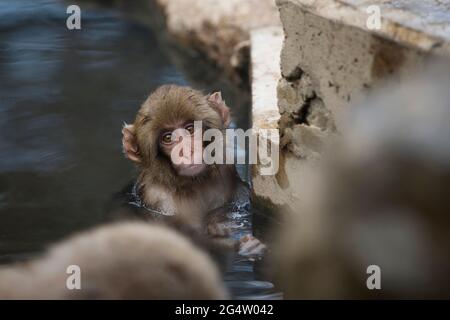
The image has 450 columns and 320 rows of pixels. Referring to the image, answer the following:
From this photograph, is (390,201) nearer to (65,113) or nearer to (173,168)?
(173,168)

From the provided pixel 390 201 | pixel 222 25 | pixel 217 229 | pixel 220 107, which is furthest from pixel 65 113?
pixel 390 201

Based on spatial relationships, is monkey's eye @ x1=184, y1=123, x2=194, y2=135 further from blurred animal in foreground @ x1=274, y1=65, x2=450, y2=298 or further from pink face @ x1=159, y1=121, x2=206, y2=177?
blurred animal in foreground @ x1=274, y1=65, x2=450, y2=298

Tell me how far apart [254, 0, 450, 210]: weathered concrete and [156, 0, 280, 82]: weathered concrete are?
2577 mm

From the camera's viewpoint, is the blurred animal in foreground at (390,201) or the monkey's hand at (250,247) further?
the monkey's hand at (250,247)

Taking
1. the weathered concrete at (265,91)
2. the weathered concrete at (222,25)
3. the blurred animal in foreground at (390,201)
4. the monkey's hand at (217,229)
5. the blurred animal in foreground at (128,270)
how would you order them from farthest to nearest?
the weathered concrete at (222,25)
the weathered concrete at (265,91)
the monkey's hand at (217,229)
the blurred animal in foreground at (128,270)
the blurred animal in foreground at (390,201)

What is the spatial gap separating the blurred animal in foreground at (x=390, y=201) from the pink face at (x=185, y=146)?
9.17ft

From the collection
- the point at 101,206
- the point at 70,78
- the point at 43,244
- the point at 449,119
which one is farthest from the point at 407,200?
the point at 70,78

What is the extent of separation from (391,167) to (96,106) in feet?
17.7

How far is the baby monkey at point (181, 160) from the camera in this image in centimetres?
536

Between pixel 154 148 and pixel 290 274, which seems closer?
pixel 290 274

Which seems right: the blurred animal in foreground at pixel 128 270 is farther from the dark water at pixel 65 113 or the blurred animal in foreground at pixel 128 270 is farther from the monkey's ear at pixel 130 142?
the monkey's ear at pixel 130 142

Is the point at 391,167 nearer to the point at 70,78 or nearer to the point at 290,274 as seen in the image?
the point at 290,274

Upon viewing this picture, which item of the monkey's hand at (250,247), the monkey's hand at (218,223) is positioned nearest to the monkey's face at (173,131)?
the monkey's hand at (218,223)
